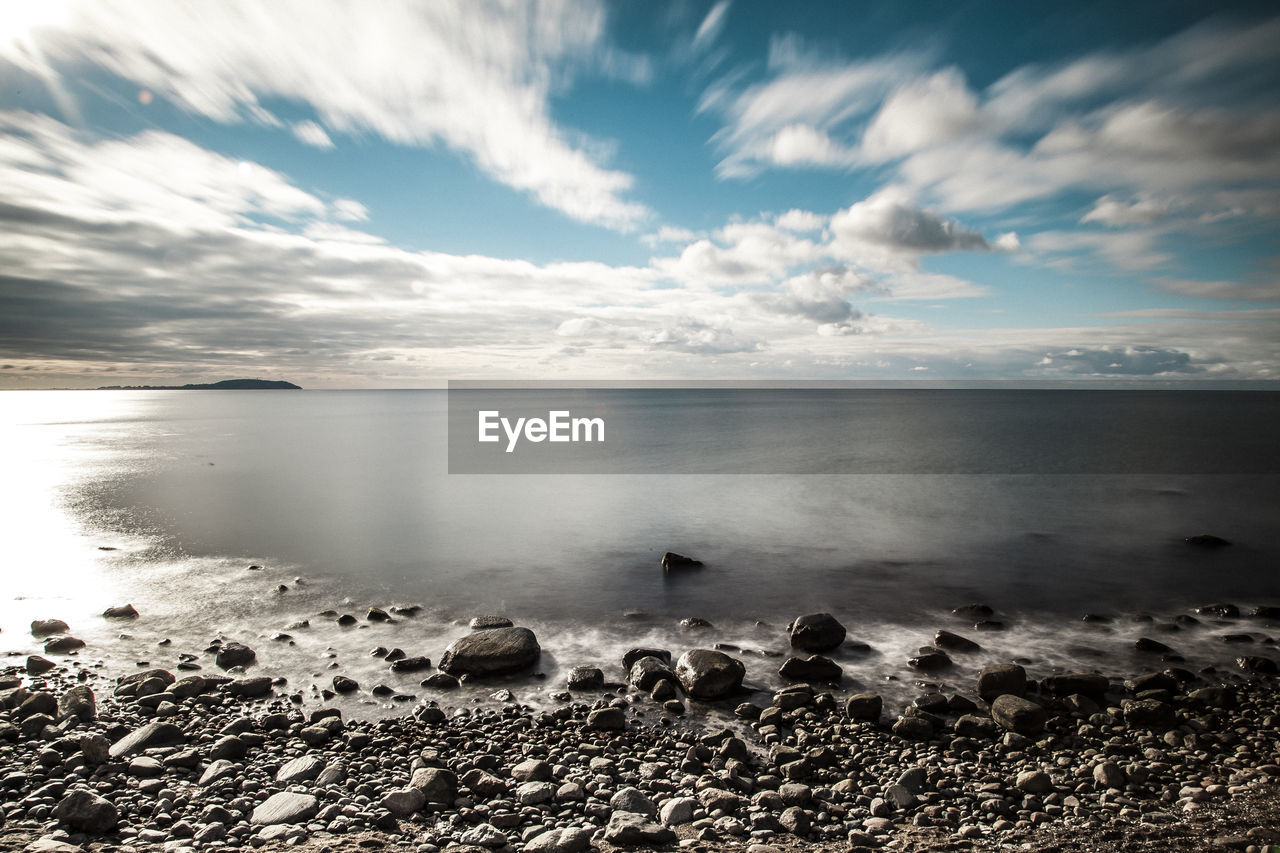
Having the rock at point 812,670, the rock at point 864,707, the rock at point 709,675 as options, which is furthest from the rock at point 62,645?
the rock at point 864,707

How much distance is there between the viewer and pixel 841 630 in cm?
1392

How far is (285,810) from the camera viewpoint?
7.23 metres

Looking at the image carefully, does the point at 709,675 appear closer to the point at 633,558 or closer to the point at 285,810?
the point at 285,810

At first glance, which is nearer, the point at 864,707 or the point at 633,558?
the point at 864,707

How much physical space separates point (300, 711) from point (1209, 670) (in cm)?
1724

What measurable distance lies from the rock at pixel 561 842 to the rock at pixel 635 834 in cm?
28

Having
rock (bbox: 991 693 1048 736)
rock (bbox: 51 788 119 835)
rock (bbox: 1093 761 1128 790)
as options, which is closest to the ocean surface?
rock (bbox: 991 693 1048 736)

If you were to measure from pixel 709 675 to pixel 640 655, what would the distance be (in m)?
2.11

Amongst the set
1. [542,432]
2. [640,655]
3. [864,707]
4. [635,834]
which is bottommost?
[542,432]

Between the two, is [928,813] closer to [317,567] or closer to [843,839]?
[843,839]

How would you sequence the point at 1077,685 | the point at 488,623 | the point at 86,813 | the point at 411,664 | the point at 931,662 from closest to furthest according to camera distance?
the point at 86,813, the point at 1077,685, the point at 411,664, the point at 931,662, the point at 488,623

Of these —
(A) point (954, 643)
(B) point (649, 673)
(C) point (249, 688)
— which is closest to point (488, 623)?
(B) point (649, 673)

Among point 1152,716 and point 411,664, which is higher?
point 1152,716

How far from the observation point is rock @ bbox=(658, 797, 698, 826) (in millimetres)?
7328
